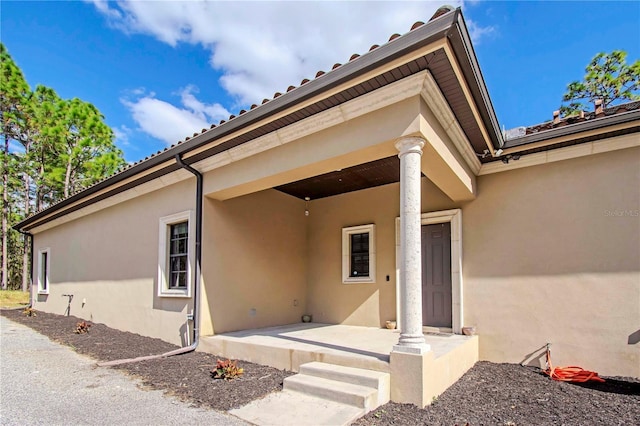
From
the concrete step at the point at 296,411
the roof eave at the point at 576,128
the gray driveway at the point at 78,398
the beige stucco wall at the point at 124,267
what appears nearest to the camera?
the concrete step at the point at 296,411

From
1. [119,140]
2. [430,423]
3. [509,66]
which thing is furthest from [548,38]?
[119,140]

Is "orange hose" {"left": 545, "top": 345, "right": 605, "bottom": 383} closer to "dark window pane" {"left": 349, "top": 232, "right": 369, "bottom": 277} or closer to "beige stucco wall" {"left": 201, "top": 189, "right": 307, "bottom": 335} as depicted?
"dark window pane" {"left": 349, "top": 232, "right": 369, "bottom": 277}

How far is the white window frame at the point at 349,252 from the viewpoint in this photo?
7.60 metres

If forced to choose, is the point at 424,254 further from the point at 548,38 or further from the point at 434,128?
the point at 548,38

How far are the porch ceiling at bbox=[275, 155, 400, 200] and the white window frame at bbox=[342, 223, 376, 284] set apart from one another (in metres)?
0.87

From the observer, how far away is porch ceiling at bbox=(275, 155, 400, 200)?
6.56m

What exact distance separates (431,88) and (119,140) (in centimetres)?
2474

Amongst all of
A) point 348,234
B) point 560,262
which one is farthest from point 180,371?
point 560,262

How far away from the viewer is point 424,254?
7.11 m

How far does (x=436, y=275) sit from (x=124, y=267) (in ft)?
22.8

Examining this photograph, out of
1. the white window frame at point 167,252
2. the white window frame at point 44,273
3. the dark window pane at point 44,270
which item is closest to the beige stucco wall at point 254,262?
the white window frame at point 167,252

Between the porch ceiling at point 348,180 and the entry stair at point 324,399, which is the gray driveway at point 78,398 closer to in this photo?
the entry stair at point 324,399

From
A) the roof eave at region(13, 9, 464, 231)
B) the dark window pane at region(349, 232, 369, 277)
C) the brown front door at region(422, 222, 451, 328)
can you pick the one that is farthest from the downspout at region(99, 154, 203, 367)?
the brown front door at region(422, 222, 451, 328)

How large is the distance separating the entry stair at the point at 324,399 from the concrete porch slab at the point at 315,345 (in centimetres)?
21
